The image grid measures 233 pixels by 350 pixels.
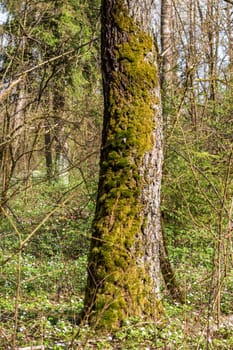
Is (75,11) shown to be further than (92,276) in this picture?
Yes

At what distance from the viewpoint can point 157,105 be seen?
16.3ft

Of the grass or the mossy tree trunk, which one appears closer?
the grass

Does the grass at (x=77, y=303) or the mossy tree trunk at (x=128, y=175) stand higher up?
the mossy tree trunk at (x=128, y=175)

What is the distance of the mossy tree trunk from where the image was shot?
4570mm

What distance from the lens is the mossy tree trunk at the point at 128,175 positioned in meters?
4.57

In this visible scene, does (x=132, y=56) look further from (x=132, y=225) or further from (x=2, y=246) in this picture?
(x=2, y=246)

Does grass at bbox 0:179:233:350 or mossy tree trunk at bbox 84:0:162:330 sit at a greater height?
mossy tree trunk at bbox 84:0:162:330

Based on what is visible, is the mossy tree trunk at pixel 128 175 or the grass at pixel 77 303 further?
the mossy tree trunk at pixel 128 175

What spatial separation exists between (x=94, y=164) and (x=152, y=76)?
549 centimetres

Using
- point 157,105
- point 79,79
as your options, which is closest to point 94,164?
point 157,105

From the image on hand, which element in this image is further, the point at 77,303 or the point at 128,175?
the point at 77,303

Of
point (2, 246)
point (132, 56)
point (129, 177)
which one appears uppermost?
point (132, 56)

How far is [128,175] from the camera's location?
4707 mm

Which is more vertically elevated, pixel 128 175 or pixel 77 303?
pixel 128 175
